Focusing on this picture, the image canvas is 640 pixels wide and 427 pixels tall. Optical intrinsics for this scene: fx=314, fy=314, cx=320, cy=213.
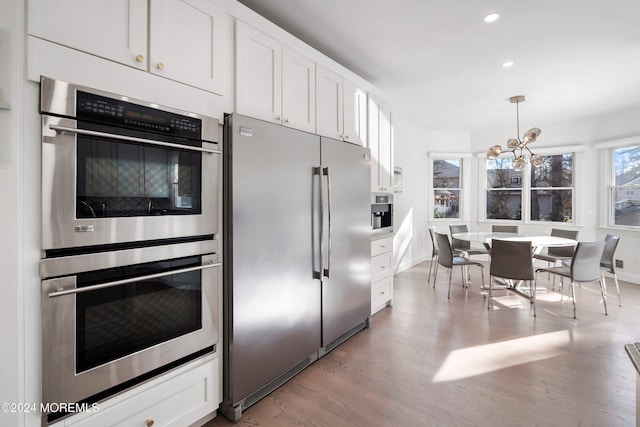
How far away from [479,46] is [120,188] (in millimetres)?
3267

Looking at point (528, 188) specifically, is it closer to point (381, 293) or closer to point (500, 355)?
point (381, 293)

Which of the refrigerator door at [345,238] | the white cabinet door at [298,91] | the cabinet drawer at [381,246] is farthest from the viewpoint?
the cabinet drawer at [381,246]

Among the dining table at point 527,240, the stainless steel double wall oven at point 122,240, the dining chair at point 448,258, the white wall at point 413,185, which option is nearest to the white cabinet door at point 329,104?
the stainless steel double wall oven at point 122,240

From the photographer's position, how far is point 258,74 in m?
2.09

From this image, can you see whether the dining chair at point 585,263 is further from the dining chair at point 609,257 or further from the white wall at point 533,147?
the white wall at point 533,147

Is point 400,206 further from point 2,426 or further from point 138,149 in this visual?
point 2,426

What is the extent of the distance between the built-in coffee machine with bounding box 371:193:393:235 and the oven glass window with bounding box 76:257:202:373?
87.7 inches

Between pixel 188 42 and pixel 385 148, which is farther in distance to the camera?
pixel 385 148

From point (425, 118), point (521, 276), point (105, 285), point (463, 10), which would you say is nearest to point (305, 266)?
point (105, 285)

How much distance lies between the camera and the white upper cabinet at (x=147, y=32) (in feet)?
4.19

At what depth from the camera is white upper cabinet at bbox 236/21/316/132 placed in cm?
200

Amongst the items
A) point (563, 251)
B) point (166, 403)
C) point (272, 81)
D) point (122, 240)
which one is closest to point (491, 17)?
point (272, 81)

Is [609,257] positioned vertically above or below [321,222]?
below

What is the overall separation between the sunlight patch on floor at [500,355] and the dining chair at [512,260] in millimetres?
763
